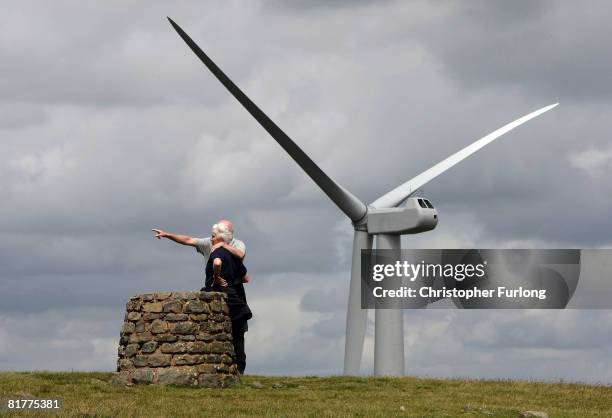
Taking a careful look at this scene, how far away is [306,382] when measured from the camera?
129 feet

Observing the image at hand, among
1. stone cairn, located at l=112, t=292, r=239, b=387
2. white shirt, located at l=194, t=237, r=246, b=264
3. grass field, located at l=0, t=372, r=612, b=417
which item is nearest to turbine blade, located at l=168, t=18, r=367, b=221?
grass field, located at l=0, t=372, r=612, b=417

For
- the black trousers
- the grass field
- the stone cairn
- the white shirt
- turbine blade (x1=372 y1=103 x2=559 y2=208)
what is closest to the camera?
the grass field

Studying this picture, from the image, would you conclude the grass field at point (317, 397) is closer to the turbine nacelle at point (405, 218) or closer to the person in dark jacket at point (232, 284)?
the person in dark jacket at point (232, 284)

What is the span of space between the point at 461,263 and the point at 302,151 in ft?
25.5

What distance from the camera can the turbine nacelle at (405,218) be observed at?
51.1 meters

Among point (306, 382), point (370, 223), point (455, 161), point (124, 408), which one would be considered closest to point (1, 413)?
point (124, 408)

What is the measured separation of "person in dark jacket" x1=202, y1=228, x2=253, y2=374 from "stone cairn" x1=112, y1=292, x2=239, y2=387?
693mm

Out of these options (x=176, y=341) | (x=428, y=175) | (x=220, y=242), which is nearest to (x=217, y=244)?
(x=220, y=242)

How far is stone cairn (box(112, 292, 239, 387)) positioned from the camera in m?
35.0

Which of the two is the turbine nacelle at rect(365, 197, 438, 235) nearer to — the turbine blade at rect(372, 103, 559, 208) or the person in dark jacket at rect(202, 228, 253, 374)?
the turbine blade at rect(372, 103, 559, 208)

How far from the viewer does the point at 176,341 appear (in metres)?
35.0

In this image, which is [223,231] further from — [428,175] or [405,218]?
[428,175]

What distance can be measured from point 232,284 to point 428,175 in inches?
859

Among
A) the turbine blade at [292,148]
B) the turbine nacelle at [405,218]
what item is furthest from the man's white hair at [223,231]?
the turbine nacelle at [405,218]
